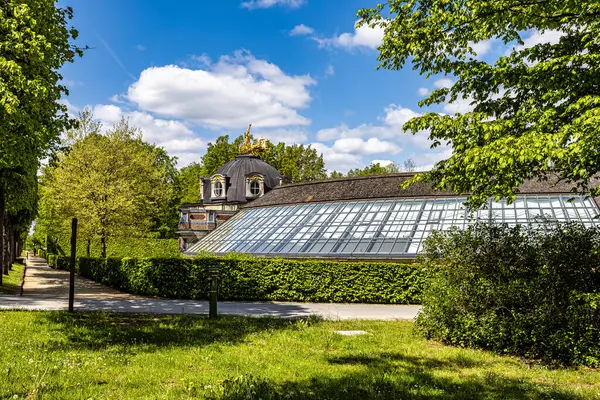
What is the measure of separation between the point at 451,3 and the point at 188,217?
102 ft

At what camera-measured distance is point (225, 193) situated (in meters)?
41.9

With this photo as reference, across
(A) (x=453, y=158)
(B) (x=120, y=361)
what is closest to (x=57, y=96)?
(B) (x=120, y=361)

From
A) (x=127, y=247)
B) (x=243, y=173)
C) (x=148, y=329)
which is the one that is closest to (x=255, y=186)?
(x=243, y=173)

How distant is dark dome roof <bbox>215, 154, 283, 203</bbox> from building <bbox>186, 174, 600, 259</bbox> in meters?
13.5

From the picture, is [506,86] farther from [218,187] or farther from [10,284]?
[218,187]

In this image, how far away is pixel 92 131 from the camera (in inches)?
1288

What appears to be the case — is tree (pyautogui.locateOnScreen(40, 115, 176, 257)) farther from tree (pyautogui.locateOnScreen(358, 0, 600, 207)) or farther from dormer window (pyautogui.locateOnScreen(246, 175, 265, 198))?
tree (pyautogui.locateOnScreen(358, 0, 600, 207))

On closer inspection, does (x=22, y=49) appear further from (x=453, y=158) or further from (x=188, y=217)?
(x=188, y=217)

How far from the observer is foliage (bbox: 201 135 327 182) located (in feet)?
204

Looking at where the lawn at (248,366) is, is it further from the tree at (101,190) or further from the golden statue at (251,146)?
the golden statue at (251,146)

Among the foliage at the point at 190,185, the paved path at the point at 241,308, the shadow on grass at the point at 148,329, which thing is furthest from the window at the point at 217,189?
the shadow on grass at the point at 148,329

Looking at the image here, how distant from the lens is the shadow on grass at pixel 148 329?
27.3 feet

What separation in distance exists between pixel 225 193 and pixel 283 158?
2460cm

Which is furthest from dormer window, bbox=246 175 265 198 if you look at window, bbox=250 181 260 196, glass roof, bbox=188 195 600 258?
glass roof, bbox=188 195 600 258
